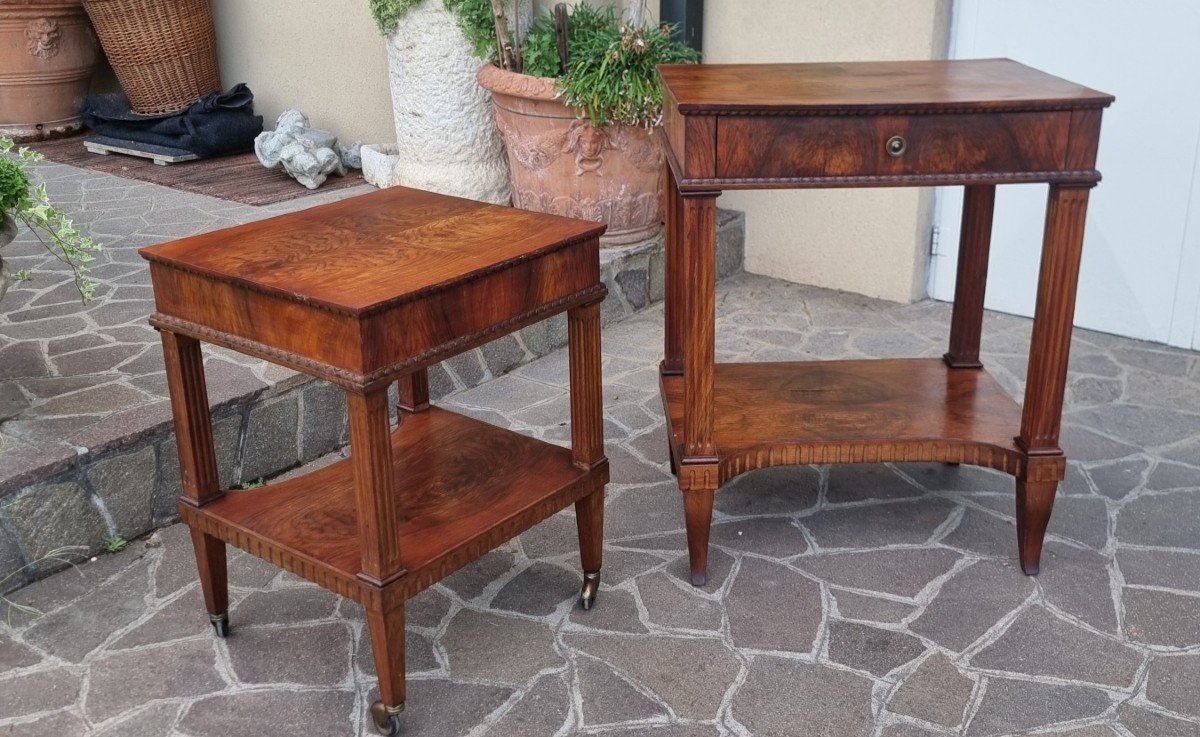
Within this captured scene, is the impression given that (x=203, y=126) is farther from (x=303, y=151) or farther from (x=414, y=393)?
(x=414, y=393)

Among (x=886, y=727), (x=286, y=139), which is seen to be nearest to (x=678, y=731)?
(x=886, y=727)

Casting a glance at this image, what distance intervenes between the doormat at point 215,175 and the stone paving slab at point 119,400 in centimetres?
56

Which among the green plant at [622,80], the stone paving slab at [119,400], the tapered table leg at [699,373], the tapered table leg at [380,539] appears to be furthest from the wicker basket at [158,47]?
the tapered table leg at [380,539]

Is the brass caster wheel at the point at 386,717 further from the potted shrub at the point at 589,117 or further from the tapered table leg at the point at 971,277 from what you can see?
the potted shrub at the point at 589,117

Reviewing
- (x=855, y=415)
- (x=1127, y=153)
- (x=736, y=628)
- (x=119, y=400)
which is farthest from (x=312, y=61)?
(x=736, y=628)

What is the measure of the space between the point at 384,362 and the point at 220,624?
2.93 feet

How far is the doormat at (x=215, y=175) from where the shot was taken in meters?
5.20

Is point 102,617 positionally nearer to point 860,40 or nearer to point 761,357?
point 761,357

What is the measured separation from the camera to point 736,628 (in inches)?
100

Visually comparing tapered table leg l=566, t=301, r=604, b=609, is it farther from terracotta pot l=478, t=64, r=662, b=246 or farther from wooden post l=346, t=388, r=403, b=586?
terracotta pot l=478, t=64, r=662, b=246

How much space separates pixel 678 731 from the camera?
2.22 meters

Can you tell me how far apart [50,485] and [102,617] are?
0.34 m

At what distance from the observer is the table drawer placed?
2.36 meters

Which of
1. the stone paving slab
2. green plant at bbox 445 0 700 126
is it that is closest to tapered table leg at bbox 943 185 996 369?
green plant at bbox 445 0 700 126
